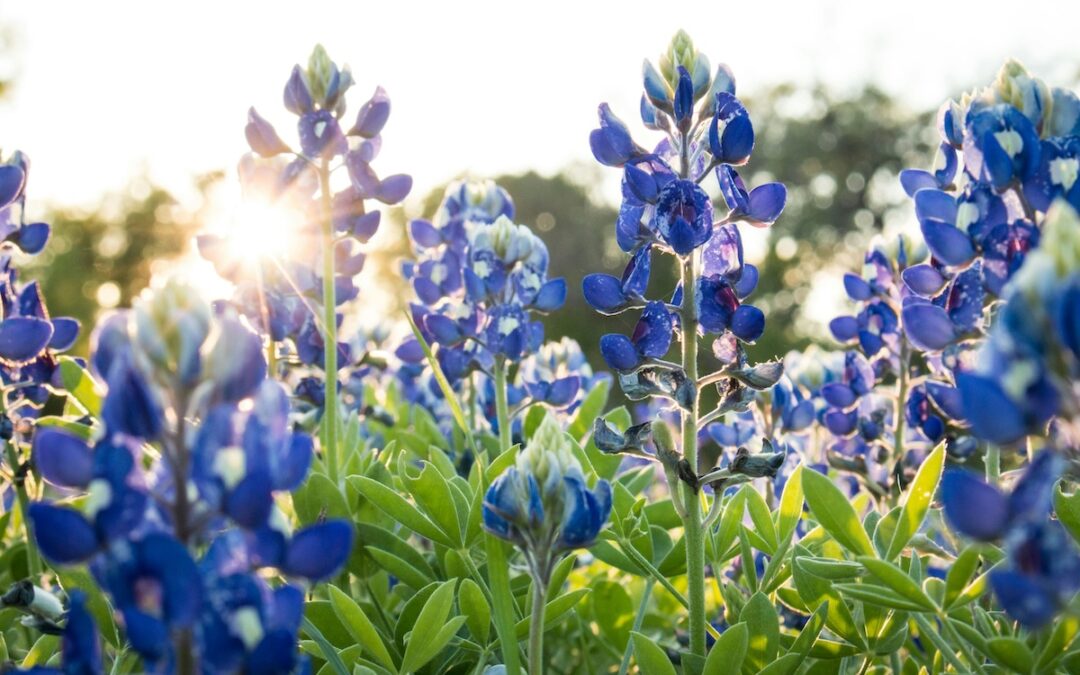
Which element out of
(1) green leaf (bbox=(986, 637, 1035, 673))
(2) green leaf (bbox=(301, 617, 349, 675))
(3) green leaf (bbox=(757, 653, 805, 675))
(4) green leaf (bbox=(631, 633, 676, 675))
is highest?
(1) green leaf (bbox=(986, 637, 1035, 673))

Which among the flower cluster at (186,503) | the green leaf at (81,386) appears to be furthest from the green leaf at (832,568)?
the green leaf at (81,386)

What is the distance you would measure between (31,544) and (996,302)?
1994mm

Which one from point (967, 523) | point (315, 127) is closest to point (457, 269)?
point (315, 127)

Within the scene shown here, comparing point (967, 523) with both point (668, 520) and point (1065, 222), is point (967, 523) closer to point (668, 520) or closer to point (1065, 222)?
point (1065, 222)

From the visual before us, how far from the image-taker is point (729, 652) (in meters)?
1.44

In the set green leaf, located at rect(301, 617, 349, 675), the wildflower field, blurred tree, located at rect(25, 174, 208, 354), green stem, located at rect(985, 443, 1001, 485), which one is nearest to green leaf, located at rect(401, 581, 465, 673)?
the wildflower field

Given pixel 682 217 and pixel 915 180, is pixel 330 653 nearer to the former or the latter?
pixel 682 217

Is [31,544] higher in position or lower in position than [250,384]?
lower

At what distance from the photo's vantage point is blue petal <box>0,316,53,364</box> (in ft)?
6.49

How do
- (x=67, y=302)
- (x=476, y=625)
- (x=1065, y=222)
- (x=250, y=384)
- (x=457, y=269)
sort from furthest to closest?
(x=67, y=302)
(x=457, y=269)
(x=476, y=625)
(x=250, y=384)
(x=1065, y=222)

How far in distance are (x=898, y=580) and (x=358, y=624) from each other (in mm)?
814

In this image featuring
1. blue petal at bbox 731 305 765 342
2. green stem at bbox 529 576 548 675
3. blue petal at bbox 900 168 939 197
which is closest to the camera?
green stem at bbox 529 576 548 675

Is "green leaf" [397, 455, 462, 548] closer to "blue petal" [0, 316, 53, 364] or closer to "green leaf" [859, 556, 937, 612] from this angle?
"green leaf" [859, 556, 937, 612]

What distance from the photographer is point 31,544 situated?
6.99ft
